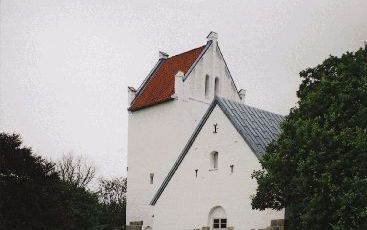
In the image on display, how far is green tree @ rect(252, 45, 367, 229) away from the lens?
18625 mm

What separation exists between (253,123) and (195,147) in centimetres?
336

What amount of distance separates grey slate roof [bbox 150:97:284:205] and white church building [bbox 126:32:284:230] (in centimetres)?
5

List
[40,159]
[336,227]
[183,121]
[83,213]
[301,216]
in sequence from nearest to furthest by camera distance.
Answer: [336,227]
[301,216]
[40,159]
[183,121]
[83,213]

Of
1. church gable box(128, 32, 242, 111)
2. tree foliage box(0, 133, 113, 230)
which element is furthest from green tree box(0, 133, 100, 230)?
church gable box(128, 32, 242, 111)

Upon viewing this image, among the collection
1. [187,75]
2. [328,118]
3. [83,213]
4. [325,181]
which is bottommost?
[83,213]

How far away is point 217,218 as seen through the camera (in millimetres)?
28859

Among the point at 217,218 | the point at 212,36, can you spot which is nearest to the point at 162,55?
the point at 212,36

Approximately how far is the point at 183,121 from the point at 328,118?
65.5 ft

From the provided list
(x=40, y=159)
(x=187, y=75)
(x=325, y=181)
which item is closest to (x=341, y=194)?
(x=325, y=181)

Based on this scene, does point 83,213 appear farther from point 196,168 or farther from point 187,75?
point 196,168

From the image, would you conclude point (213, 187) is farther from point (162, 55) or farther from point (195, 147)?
point (162, 55)

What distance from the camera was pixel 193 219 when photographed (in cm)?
2994

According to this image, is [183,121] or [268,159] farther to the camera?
[183,121]

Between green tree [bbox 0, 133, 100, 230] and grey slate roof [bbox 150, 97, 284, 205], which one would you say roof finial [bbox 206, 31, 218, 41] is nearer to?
grey slate roof [bbox 150, 97, 284, 205]
